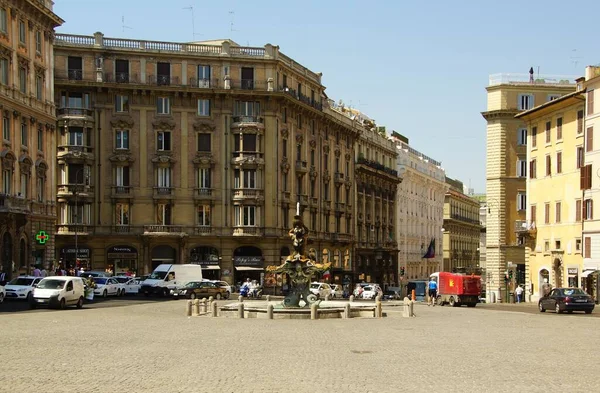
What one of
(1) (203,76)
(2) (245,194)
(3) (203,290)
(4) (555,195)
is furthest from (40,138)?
(4) (555,195)

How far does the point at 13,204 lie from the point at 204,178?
84.8ft

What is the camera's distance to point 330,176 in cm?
10162

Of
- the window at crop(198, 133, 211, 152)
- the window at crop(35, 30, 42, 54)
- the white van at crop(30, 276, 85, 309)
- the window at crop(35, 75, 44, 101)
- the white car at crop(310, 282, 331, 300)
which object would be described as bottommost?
the white car at crop(310, 282, 331, 300)

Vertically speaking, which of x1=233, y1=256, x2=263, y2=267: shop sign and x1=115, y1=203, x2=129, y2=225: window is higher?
x1=115, y1=203, x2=129, y2=225: window

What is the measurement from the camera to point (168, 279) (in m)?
68.1

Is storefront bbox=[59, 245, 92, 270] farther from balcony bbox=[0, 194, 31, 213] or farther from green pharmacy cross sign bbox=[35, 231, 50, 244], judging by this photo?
balcony bbox=[0, 194, 31, 213]

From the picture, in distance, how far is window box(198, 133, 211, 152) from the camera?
86.1 m

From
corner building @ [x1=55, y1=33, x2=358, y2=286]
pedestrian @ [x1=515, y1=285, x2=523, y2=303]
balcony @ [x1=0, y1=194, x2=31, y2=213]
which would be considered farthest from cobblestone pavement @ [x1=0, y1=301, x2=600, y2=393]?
corner building @ [x1=55, y1=33, x2=358, y2=286]

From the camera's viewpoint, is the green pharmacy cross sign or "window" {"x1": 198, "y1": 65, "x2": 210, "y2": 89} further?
"window" {"x1": 198, "y1": 65, "x2": 210, "y2": 89}

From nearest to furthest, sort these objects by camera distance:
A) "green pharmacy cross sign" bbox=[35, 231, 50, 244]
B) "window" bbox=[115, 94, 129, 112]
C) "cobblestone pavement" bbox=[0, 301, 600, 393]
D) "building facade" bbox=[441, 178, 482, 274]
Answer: "cobblestone pavement" bbox=[0, 301, 600, 393] < "green pharmacy cross sign" bbox=[35, 231, 50, 244] < "window" bbox=[115, 94, 129, 112] < "building facade" bbox=[441, 178, 482, 274]

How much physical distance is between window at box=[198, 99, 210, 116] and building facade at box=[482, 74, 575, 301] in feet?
77.8

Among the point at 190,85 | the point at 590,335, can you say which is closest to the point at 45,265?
the point at 190,85

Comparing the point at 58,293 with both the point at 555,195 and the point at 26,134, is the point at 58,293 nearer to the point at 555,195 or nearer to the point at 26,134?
the point at 26,134

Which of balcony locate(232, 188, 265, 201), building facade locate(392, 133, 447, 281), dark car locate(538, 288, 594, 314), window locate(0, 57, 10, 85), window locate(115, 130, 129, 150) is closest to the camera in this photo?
dark car locate(538, 288, 594, 314)
